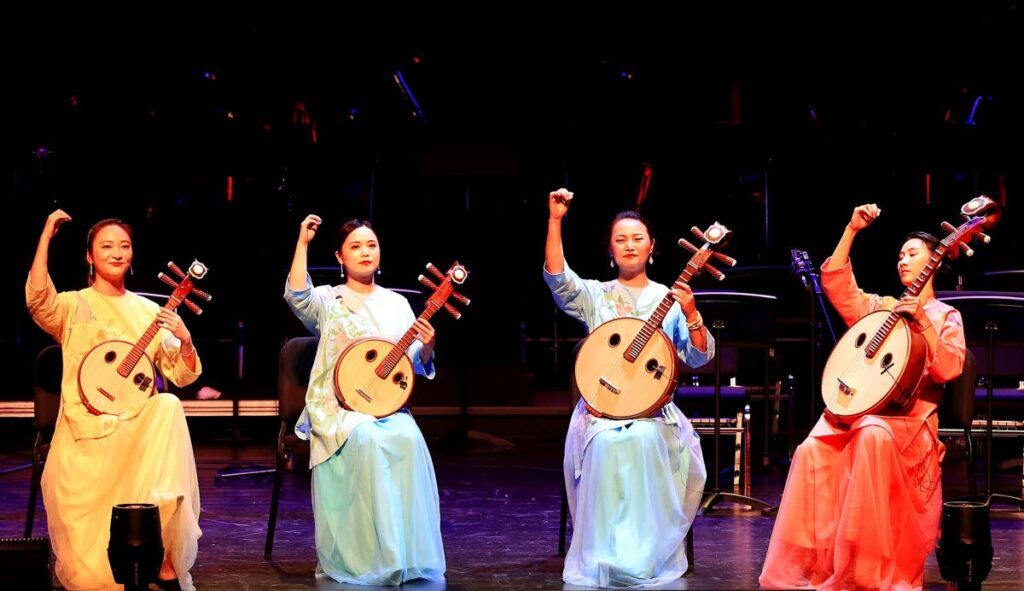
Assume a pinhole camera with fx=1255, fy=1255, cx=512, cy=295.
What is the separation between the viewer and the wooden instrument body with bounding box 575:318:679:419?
4.63 metres

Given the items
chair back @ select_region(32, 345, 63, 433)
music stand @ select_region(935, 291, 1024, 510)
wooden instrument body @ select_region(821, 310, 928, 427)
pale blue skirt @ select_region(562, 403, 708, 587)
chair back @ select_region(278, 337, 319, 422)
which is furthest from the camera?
music stand @ select_region(935, 291, 1024, 510)

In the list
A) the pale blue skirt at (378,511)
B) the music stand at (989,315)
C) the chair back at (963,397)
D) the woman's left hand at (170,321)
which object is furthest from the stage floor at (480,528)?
the woman's left hand at (170,321)

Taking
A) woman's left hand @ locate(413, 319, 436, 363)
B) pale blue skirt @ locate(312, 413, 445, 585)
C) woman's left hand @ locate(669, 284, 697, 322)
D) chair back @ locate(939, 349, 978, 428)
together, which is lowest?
pale blue skirt @ locate(312, 413, 445, 585)

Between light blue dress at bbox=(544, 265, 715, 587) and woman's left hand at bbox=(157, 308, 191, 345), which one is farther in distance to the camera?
woman's left hand at bbox=(157, 308, 191, 345)

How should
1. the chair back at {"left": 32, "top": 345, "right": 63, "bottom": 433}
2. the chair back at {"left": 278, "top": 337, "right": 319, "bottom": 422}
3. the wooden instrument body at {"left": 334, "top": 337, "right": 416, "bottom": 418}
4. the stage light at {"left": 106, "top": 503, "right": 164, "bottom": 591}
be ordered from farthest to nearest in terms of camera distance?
the chair back at {"left": 278, "top": 337, "right": 319, "bottom": 422}
the chair back at {"left": 32, "top": 345, "right": 63, "bottom": 433}
the wooden instrument body at {"left": 334, "top": 337, "right": 416, "bottom": 418}
the stage light at {"left": 106, "top": 503, "right": 164, "bottom": 591}

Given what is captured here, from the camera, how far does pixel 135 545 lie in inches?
140

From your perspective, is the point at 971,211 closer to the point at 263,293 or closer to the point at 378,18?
the point at 263,293

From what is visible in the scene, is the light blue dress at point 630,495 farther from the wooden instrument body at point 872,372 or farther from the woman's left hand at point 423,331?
the woman's left hand at point 423,331

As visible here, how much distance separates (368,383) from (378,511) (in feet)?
1.62

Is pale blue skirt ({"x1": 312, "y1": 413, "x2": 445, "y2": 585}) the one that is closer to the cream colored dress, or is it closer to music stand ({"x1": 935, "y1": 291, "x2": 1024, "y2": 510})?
the cream colored dress

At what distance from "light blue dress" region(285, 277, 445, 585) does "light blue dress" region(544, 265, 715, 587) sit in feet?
1.77

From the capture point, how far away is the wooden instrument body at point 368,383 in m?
4.73

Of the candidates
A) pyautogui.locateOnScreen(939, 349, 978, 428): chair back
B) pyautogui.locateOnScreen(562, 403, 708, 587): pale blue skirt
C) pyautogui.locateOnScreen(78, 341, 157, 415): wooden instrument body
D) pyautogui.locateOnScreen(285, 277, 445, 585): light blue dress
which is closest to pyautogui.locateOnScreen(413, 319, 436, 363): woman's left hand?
pyautogui.locateOnScreen(285, 277, 445, 585): light blue dress

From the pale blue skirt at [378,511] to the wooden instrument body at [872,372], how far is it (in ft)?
4.97
